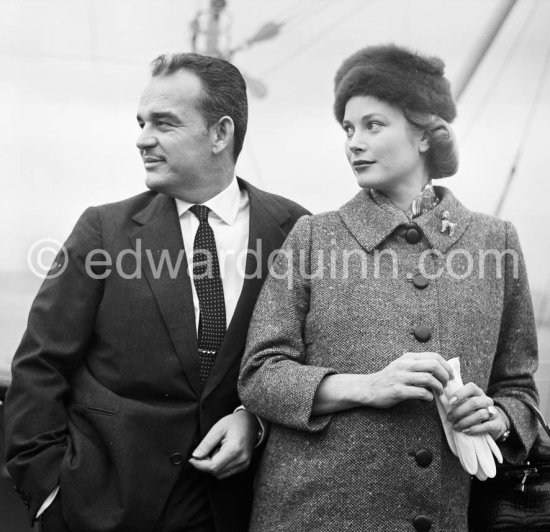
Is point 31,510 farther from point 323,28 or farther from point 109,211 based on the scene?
point 323,28

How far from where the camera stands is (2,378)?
203 cm

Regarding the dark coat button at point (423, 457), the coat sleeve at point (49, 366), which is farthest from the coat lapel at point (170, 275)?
the dark coat button at point (423, 457)

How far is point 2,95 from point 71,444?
1.25 meters

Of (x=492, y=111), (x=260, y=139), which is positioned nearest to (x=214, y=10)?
(x=260, y=139)

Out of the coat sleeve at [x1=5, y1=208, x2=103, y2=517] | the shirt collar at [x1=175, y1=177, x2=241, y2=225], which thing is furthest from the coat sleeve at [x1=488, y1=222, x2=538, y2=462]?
the coat sleeve at [x1=5, y1=208, x2=103, y2=517]

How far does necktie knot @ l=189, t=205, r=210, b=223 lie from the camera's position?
188 centimetres

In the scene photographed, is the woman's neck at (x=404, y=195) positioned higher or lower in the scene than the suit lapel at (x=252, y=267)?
higher

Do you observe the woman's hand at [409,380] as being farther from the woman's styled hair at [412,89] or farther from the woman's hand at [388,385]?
the woman's styled hair at [412,89]

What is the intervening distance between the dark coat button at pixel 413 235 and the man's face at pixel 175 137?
498 millimetres

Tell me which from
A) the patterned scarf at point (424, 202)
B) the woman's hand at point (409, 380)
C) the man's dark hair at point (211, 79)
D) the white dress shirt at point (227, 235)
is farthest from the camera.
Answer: the man's dark hair at point (211, 79)

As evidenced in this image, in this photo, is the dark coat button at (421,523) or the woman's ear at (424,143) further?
the woman's ear at (424,143)

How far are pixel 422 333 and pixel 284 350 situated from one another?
0.26m

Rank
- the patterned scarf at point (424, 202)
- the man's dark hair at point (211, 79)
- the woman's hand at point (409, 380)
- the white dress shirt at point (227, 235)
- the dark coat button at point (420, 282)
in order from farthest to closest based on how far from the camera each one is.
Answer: the man's dark hair at point (211, 79) < the white dress shirt at point (227, 235) < the patterned scarf at point (424, 202) < the dark coat button at point (420, 282) < the woman's hand at point (409, 380)

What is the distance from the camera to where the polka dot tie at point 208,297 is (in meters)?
1.75
